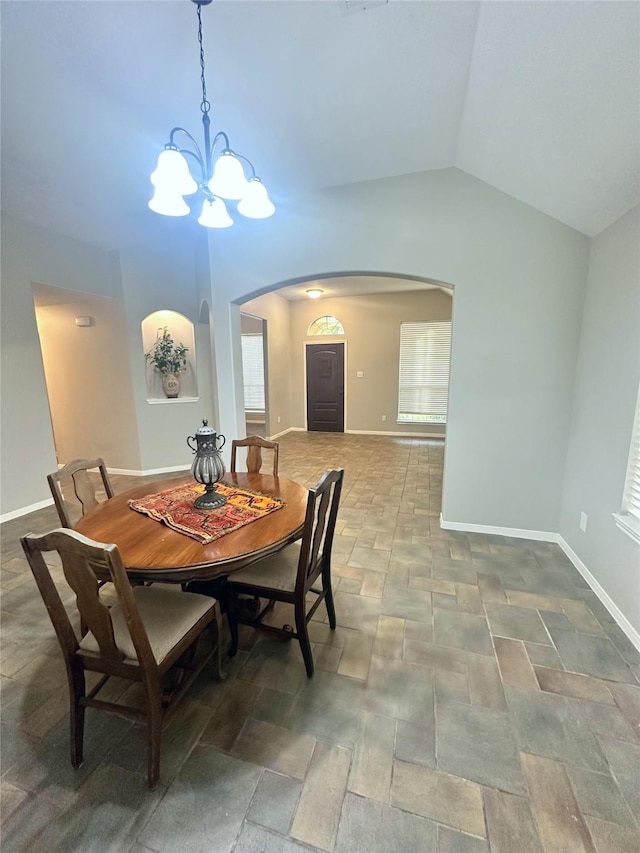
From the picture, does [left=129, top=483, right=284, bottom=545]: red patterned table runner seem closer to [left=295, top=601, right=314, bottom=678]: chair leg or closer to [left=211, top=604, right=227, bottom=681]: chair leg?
[left=211, top=604, right=227, bottom=681]: chair leg

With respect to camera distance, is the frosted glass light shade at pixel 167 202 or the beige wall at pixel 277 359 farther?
the beige wall at pixel 277 359

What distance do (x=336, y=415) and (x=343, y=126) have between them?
5603 millimetres

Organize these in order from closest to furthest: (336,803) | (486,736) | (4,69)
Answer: (336,803) → (486,736) → (4,69)

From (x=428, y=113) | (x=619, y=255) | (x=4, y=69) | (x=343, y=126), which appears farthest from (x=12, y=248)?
(x=619, y=255)

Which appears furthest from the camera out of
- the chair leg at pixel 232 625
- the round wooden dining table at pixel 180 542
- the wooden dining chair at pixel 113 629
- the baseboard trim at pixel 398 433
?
the baseboard trim at pixel 398 433

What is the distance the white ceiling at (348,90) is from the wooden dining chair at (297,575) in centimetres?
213

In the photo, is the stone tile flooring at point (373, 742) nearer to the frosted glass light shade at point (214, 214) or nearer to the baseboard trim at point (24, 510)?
the baseboard trim at point (24, 510)

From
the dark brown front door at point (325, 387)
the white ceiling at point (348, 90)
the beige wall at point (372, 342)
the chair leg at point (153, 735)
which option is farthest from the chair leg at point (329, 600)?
the dark brown front door at point (325, 387)

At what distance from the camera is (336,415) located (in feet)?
25.2

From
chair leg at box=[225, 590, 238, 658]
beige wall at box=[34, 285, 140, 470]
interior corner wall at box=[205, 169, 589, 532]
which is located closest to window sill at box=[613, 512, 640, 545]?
interior corner wall at box=[205, 169, 589, 532]

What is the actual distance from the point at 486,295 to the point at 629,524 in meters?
1.87

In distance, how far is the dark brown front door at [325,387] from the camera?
24.6ft

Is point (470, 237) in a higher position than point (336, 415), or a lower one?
higher

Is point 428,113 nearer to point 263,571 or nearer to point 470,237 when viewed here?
point 470,237
